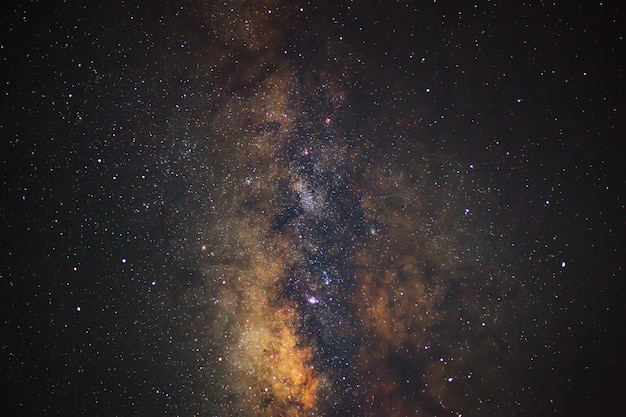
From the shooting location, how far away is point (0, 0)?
1.79 metres

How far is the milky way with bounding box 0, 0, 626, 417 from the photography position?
187 centimetres

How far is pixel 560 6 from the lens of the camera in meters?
1.99

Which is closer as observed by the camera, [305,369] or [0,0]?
[0,0]

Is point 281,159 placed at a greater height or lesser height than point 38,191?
lesser

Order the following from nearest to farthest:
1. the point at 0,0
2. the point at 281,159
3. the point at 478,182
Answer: the point at 0,0
the point at 281,159
the point at 478,182

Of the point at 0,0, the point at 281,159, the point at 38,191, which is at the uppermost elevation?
the point at 0,0

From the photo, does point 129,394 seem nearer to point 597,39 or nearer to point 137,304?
point 137,304

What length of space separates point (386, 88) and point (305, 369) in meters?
1.71

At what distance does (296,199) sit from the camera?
1.96 m

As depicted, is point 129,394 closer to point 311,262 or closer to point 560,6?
point 311,262

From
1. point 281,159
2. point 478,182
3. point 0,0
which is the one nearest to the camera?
point 0,0

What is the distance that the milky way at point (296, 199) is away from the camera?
1.87 m

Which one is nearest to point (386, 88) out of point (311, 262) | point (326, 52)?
point (326, 52)

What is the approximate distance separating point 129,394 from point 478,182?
246 centimetres
